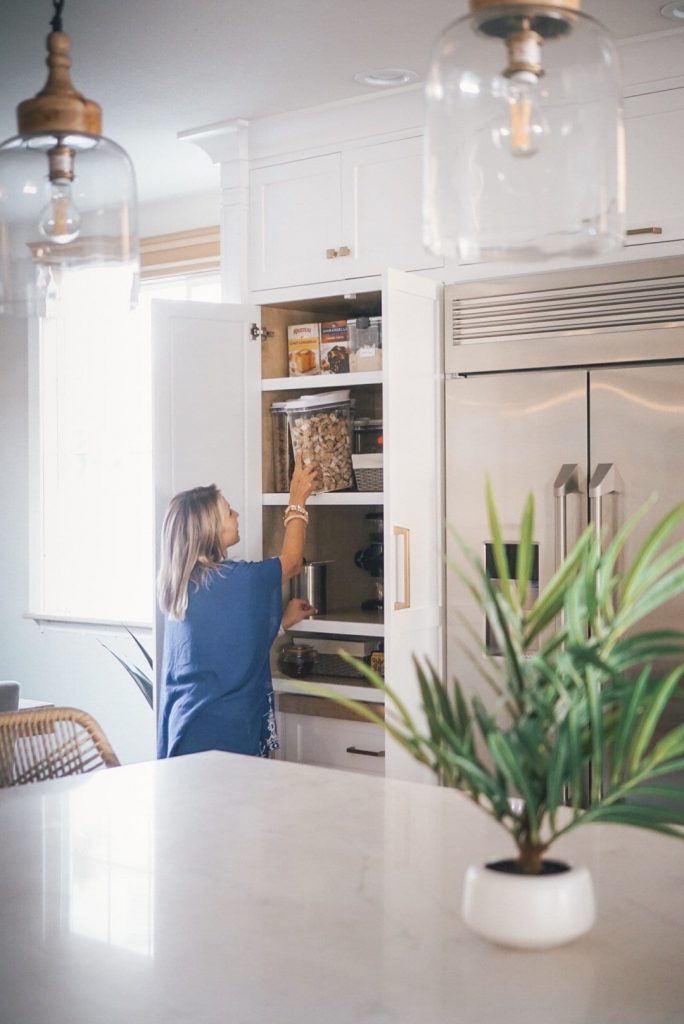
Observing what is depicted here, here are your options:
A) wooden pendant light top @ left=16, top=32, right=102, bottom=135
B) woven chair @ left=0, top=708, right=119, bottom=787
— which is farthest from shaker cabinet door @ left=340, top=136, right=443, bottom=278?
wooden pendant light top @ left=16, top=32, right=102, bottom=135

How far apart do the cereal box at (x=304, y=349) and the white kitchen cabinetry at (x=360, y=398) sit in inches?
2.4

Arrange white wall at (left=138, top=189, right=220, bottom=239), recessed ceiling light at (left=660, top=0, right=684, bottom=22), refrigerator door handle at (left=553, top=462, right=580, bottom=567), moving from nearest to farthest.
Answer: recessed ceiling light at (left=660, top=0, right=684, bottom=22) < refrigerator door handle at (left=553, top=462, right=580, bottom=567) < white wall at (left=138, top=189, right=220, bottom=239)

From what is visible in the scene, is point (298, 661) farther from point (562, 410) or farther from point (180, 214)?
point (180, 214)

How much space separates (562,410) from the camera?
339cm

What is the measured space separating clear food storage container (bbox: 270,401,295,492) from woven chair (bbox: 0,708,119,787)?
73.1 inches

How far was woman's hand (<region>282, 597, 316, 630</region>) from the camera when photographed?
151 inches

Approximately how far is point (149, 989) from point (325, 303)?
10.3ft

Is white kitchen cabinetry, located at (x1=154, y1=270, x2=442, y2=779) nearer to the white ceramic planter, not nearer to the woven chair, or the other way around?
the woven chair

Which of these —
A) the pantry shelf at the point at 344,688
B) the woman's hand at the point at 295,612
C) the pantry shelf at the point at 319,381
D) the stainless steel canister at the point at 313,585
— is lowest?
the pantry shelf at the point at 344,688

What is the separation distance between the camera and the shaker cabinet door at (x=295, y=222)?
389cm

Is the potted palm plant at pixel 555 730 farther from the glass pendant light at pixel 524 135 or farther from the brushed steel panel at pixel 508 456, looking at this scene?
the brushed steel panel at pixel 508 456

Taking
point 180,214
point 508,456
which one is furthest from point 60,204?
point 180,214

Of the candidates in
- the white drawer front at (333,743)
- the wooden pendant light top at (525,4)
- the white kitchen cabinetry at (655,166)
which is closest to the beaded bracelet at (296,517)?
the white drawer front at (333,743)

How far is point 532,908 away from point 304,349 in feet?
9.92
